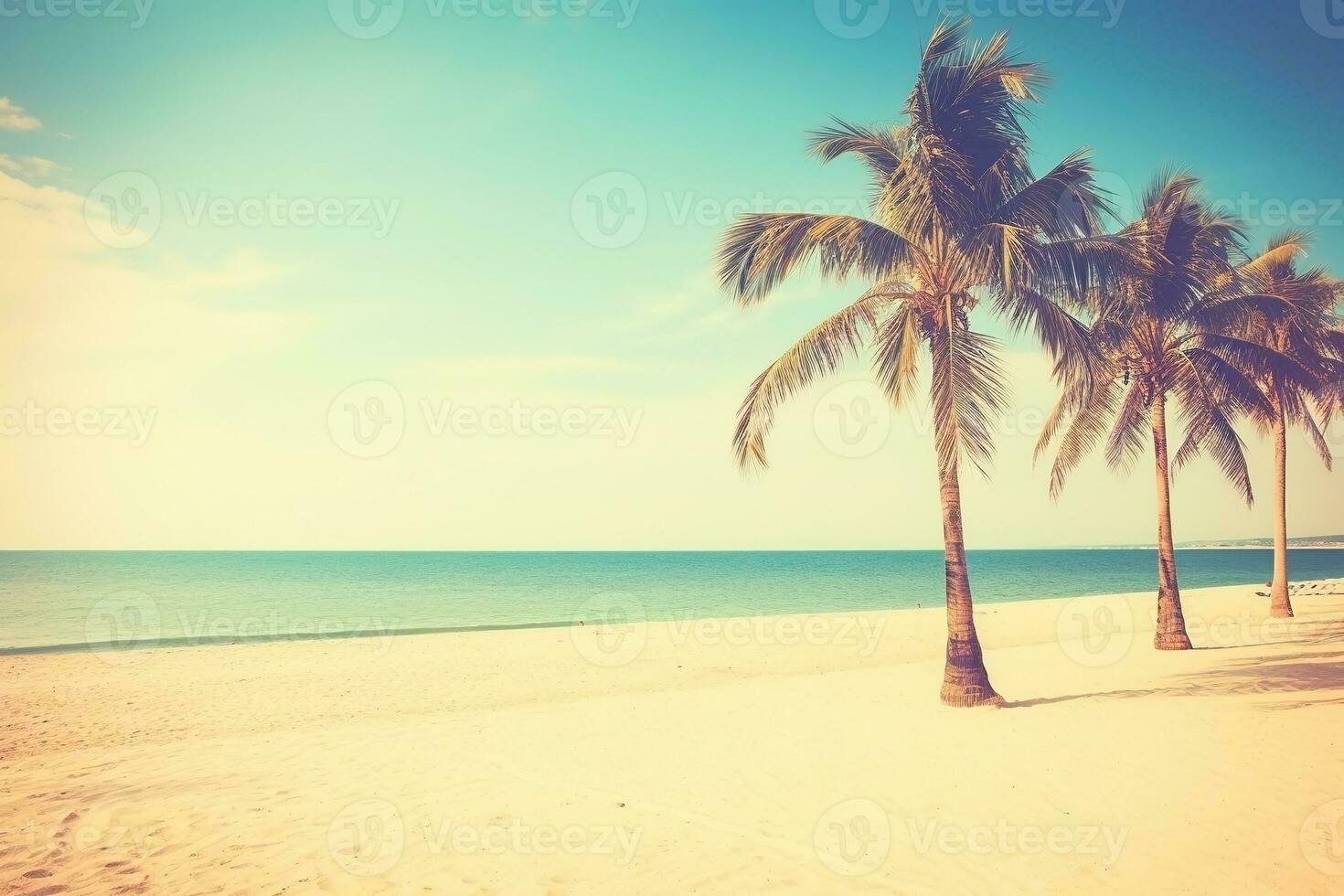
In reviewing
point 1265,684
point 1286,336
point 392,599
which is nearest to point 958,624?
point 1265,684

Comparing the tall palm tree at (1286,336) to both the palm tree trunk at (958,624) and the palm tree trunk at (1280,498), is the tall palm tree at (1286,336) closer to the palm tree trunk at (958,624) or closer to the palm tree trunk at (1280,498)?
the palm tree trunk at (1280,498)

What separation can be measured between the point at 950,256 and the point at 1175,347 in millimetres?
7856

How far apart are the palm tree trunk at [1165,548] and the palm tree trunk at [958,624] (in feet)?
22.3

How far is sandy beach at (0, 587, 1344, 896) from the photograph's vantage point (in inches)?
226

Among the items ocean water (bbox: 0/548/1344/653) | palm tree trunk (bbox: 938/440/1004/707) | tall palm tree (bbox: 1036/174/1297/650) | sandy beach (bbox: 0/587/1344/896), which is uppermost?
tall palm tree (bbox: 1036/174/1297/650)

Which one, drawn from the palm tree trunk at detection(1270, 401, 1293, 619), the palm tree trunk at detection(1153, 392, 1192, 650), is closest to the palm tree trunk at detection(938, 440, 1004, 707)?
the palm tree trunk at detection(1153, 392, 1192, 650)

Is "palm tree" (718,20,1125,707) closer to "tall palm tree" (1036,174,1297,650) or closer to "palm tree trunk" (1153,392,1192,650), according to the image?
"tall palm tree" (1036,174,1297,650)

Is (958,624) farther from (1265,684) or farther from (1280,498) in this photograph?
(1280,498)

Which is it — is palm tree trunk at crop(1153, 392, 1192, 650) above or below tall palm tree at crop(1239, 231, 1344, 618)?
below

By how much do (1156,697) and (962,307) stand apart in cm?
777

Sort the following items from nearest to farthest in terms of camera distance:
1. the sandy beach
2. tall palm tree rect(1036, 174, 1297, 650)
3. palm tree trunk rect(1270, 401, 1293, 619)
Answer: the sandy beach, tall palm tree rect(1036, 174, 1297, 650), palm tree trunk rect(1270, 401, 1293, 619)

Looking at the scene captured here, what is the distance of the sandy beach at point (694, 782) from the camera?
18.9 ft

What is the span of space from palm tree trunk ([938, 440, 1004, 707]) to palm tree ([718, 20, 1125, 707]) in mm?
25

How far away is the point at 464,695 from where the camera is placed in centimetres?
1476
